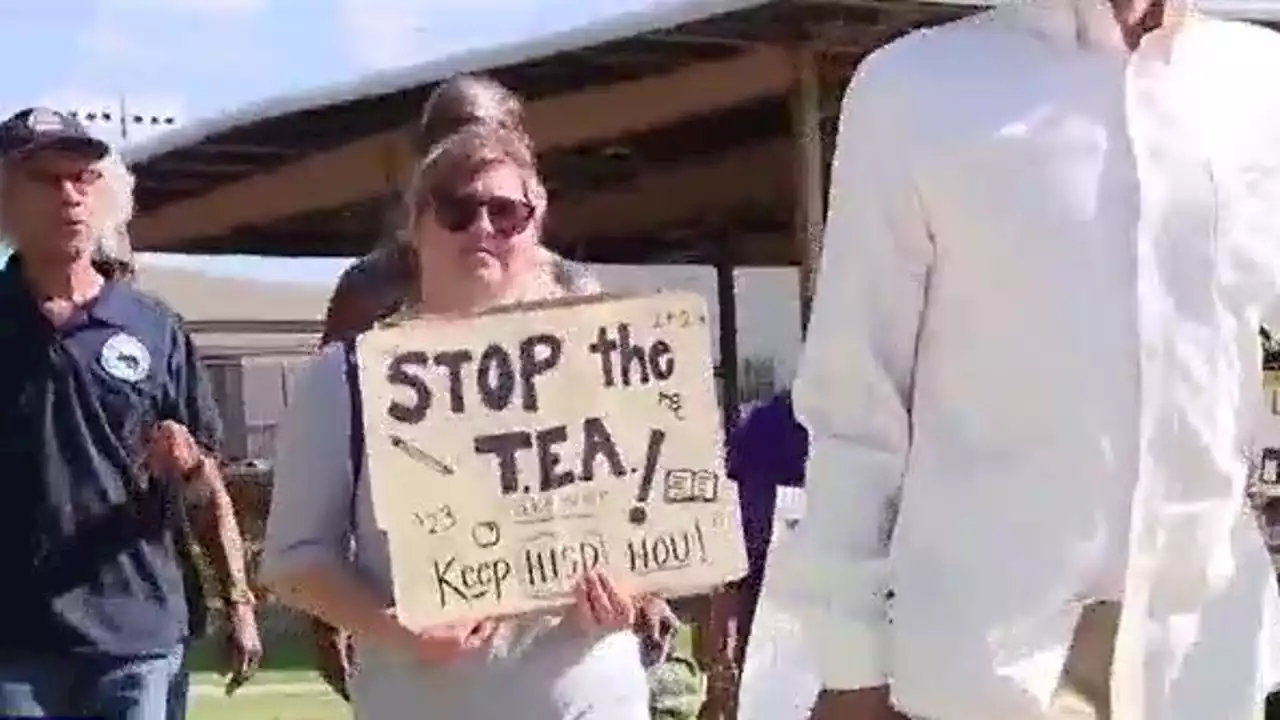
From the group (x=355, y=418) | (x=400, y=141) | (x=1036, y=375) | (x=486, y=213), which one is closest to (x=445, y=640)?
(x=355, y=418)

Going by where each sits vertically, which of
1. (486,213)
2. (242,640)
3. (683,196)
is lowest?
(242,640)

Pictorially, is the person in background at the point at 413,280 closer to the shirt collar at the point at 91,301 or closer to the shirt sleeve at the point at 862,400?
the shirt collar at the point at 91,301

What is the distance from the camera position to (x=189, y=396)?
5.66 meters

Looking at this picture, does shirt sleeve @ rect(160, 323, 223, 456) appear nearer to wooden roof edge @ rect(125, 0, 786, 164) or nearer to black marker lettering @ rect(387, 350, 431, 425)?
black marker lettering @ rect(387, 350, 431, 425)

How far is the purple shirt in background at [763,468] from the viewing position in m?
5.87

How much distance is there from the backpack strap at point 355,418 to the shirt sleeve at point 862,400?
159cm

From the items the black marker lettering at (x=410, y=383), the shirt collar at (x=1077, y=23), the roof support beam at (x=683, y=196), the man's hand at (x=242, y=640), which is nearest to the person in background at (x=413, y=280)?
the black marker lettering at (x=410, y=383)

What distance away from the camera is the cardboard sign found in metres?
4.09

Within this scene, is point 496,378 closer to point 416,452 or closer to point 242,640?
point 416,452

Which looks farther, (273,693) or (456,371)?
(273,693)

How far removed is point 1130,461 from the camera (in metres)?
2.59

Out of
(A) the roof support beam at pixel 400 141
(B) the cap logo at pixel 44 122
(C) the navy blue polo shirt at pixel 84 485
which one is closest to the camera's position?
(C) the navy blue polo shirt at pixel 84 485

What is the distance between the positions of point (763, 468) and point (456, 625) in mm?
1909

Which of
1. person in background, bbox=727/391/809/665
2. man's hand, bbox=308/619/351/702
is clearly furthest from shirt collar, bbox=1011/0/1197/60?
person in background, bbox=727/391/809/665
